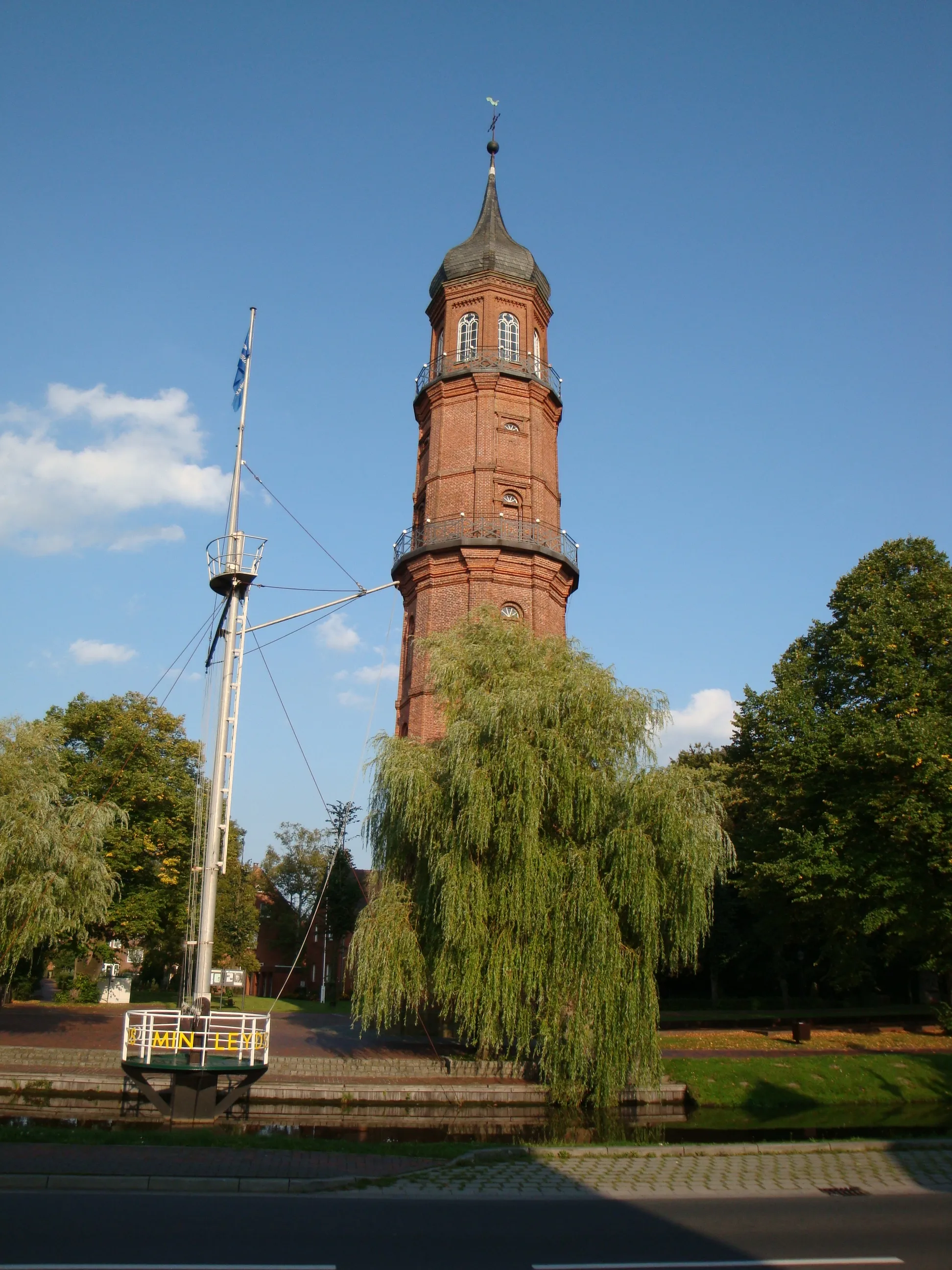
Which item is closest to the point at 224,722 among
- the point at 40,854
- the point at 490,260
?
the point at 40,854

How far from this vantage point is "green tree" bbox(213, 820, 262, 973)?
45969 mm

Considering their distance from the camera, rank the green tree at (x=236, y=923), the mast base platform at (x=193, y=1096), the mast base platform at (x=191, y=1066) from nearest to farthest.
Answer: the mast base platform at (x=191, y=1066)
the mast base platform at (x=193, y=1096)
the green tree at (x=236, y=923)

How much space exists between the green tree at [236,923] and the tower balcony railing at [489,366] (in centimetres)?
2424

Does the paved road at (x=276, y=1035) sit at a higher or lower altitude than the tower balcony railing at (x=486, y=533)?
lower

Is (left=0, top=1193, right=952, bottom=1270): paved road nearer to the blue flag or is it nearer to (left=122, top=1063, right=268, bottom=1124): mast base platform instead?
(left=122, top=1063, right=268, bottom=1124): mast base platform

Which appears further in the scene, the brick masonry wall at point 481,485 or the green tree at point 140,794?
the green tree at point 140,794

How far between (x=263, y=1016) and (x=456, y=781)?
571 cm

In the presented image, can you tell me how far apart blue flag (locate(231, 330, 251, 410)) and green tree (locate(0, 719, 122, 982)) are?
338 inches

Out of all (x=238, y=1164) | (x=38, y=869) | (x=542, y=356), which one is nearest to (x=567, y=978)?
(x=238, y=1164)

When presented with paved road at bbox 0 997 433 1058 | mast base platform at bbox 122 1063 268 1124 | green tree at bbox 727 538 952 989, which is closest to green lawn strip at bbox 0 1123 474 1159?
mast base platform at bbox 122 1063 268 1124

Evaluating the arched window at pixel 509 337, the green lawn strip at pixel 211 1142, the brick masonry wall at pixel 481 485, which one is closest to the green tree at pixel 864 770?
the brick masonry wall at pixel 481 485

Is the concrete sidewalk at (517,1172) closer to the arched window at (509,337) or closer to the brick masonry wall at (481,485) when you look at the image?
the brick masonry wall at (481,485)

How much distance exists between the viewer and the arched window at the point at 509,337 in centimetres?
3425

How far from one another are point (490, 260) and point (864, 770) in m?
21.6
